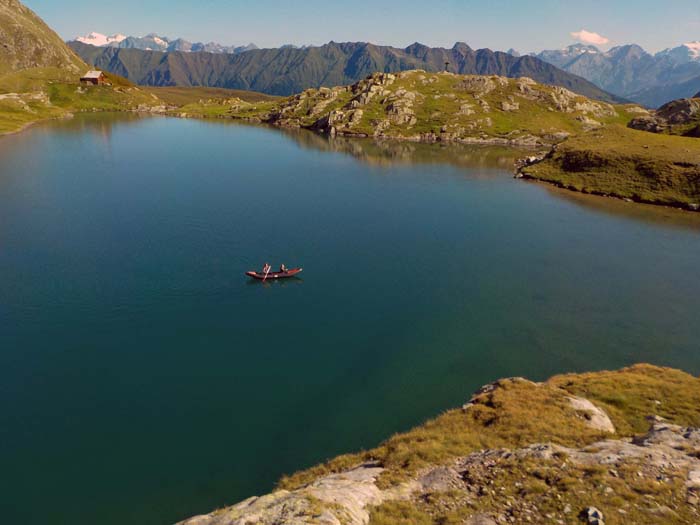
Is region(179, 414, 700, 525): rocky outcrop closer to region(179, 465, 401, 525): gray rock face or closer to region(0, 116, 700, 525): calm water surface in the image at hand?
region(179, 465, 401, 525): gray rock face

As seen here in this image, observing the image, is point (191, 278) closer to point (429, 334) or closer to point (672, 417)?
point (429, 334)

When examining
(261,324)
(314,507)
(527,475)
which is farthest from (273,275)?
(527,475)

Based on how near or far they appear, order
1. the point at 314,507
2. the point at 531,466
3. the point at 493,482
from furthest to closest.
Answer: the point at 531,466 → the point at 493,482 → the point at 314,507

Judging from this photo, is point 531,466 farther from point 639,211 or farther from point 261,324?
point 639,211

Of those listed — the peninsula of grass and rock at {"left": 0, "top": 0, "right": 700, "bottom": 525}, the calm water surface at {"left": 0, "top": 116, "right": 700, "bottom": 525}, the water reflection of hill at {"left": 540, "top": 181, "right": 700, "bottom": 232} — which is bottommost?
the calm water surface at {"left": 0, "top": 116, "right": 700, "bottom": 525}

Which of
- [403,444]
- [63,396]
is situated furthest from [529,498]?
[63,396]

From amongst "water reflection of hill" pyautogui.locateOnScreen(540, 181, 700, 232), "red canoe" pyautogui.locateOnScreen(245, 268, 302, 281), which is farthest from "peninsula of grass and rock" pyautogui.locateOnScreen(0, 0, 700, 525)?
"water reflection of hill" pyautogui.locateOnScreen(540, 181, 700, 232)
